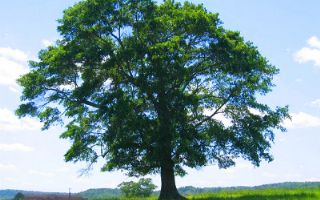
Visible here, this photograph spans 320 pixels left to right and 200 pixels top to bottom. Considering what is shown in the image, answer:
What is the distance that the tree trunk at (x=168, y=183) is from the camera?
123 feet

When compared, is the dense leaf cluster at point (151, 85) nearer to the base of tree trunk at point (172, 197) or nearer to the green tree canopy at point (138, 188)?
the base of tree trunk at point (172, 197)

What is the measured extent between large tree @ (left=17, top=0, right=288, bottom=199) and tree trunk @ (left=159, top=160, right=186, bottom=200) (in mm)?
81

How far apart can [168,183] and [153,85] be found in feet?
27.6

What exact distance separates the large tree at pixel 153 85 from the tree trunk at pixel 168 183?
0.27ft

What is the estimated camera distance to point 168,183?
124ft

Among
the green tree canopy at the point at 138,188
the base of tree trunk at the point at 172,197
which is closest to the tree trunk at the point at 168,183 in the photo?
the base of tree trunk at the point at 172,197

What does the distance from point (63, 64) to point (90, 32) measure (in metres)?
3.40

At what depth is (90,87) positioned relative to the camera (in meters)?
37.2

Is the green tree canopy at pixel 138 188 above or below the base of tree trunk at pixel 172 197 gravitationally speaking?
above

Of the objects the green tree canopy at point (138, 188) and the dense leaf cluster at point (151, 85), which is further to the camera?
the green tree canopy at point (138, 188)

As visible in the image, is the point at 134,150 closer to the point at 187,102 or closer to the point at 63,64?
the point at 187,102

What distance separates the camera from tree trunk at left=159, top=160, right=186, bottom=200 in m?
37.3

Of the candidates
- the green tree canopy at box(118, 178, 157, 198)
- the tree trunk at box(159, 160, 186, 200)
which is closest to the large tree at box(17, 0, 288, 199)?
the tree trunk at box(159, 160, 186, 200)

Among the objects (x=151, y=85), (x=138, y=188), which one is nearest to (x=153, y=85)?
(x=151, y=85)
